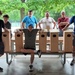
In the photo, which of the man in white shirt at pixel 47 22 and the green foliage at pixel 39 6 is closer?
the man in white shirt at pixel 47 22

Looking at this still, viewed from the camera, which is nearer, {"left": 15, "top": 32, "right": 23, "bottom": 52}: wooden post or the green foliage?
{"left": 15, "top": 32, "right": 23, "bottom": 52}: wooden post

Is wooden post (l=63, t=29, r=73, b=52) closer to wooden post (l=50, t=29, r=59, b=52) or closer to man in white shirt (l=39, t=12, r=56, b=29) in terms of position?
wooden post (l=50, t=29, r=59, b=52)

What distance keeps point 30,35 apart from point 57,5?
3.75 metres

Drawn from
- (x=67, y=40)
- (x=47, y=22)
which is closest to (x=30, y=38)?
(x=67, y=40)

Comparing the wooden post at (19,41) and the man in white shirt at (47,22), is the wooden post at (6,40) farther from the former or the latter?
the man in white shirt at (47,22)

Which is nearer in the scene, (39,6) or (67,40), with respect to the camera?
(67,40)

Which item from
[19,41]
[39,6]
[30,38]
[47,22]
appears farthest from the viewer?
[39,6]

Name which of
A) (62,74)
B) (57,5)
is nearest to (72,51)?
(62,74)

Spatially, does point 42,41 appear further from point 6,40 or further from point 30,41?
point 6,40

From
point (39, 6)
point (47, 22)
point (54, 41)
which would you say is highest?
point (39, 6)

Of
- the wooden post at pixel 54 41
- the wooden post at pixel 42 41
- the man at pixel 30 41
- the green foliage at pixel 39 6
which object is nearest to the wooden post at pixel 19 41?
the man at pixel 30 41

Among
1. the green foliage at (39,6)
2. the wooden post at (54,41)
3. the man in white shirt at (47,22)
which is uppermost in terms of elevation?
the green foliage at (39,6)

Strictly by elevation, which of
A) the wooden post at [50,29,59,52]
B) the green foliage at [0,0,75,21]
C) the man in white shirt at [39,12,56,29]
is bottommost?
the wooden post at [50,29,59,52]

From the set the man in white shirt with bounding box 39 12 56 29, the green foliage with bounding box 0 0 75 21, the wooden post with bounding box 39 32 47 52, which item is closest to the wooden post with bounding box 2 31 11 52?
the wooden post with bounding box 39 32 47 52
